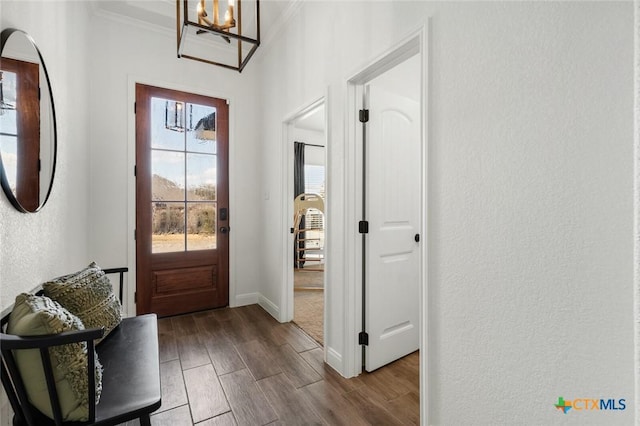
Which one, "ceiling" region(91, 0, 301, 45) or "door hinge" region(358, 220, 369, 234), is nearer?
"door hinge" region(358, 220, 369, 234)

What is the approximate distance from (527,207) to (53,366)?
170 cm

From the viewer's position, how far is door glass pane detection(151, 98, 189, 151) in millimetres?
3031

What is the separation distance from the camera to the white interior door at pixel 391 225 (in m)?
2.08

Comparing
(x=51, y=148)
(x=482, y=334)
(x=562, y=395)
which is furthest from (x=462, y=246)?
(x=51, y=148)

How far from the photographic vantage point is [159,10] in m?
2.80

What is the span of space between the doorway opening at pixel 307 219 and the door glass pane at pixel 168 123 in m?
1.14

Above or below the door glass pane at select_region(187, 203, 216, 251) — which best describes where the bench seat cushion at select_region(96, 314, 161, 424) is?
below

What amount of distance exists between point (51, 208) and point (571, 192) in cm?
240

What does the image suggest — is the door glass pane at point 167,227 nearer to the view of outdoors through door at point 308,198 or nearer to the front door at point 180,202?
the front door at point 180,202

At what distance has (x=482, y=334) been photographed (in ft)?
4.03

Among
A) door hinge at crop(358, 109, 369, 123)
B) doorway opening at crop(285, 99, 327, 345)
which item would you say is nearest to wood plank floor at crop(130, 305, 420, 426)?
doorway opening at crop(285, 99, 327, 345)

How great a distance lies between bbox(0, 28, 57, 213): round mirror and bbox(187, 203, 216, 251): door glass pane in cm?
163

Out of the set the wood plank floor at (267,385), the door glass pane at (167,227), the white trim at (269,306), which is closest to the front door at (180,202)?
the door glass pane at (167,227)

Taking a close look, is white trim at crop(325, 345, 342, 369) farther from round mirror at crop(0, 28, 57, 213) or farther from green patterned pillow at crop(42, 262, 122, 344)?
round mirror at crop(0, 28, 57, 213)
